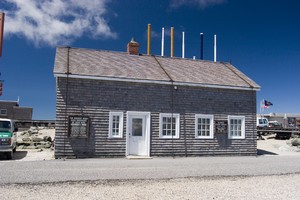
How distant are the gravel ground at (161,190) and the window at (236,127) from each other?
7819mm

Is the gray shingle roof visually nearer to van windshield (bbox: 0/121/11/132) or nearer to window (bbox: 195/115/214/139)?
window (bbox: 195/115/214/139)

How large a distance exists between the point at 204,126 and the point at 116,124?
4.82 meters

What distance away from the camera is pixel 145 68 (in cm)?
1794

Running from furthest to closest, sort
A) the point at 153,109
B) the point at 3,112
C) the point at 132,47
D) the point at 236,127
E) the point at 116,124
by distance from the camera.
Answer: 1. the point at 3,112
2. the point at 132,47
3. the point at 236,127
4. the point at 153,109
5. the point at 116,124

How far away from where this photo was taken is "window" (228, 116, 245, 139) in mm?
17781

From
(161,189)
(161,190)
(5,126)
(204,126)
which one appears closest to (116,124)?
(204,126)

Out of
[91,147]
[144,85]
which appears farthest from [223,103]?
[91,147]

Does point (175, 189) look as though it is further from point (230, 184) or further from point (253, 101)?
point (253, 101)

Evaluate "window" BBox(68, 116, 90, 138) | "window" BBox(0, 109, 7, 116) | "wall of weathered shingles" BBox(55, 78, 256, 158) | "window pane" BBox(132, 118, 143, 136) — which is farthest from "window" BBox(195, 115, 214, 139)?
"window" BBox(0, 109, 7, 116)

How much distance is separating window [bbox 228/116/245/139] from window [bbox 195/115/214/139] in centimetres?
116

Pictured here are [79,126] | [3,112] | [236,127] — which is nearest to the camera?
[79,126]

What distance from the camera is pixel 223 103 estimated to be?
697 inches

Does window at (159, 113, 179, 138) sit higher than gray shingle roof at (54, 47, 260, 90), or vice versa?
gray shingle roof at (54, 47, 260, 90)

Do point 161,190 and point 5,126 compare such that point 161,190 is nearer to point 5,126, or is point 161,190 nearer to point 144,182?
point 144,182
